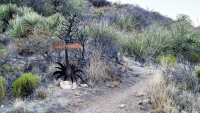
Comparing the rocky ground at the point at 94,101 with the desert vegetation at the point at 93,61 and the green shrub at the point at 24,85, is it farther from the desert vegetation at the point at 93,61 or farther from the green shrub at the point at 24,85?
the green shrub at the point at 24,85

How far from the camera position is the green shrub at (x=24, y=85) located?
163 inches

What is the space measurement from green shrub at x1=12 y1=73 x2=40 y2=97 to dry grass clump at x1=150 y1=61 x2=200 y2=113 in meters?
2.96

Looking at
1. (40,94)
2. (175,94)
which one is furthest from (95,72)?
(175,94)

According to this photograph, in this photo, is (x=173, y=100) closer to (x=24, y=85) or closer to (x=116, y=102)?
(x=116, y=102)

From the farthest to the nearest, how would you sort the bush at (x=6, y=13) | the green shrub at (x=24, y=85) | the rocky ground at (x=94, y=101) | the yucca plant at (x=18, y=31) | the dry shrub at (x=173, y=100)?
the bush at (x=6, y=13), the yucca plant at (x=18, y=31), the green shrub at (x=24, y=85), the rocky ground at (x=94, y=101), the dry shrub at (x=173, y=100)

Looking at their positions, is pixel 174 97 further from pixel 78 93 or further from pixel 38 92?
pixel 38 92

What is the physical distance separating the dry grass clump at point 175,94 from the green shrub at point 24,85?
2.96 meters

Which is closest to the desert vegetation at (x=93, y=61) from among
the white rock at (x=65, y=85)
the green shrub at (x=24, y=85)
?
the green shrub at (x=24, y=85)

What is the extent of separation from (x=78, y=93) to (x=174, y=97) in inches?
91.7

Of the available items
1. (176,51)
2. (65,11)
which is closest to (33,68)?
(176,51)

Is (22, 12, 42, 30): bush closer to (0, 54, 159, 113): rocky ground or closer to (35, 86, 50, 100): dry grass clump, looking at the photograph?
(0, 54, 159, 113): rocky ground

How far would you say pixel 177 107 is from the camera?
337 centimetres

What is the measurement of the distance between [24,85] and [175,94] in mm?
3595

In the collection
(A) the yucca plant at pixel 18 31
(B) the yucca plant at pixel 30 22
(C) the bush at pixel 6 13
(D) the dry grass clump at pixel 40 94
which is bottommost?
(D) the dry grass clump at pixel 40 94
